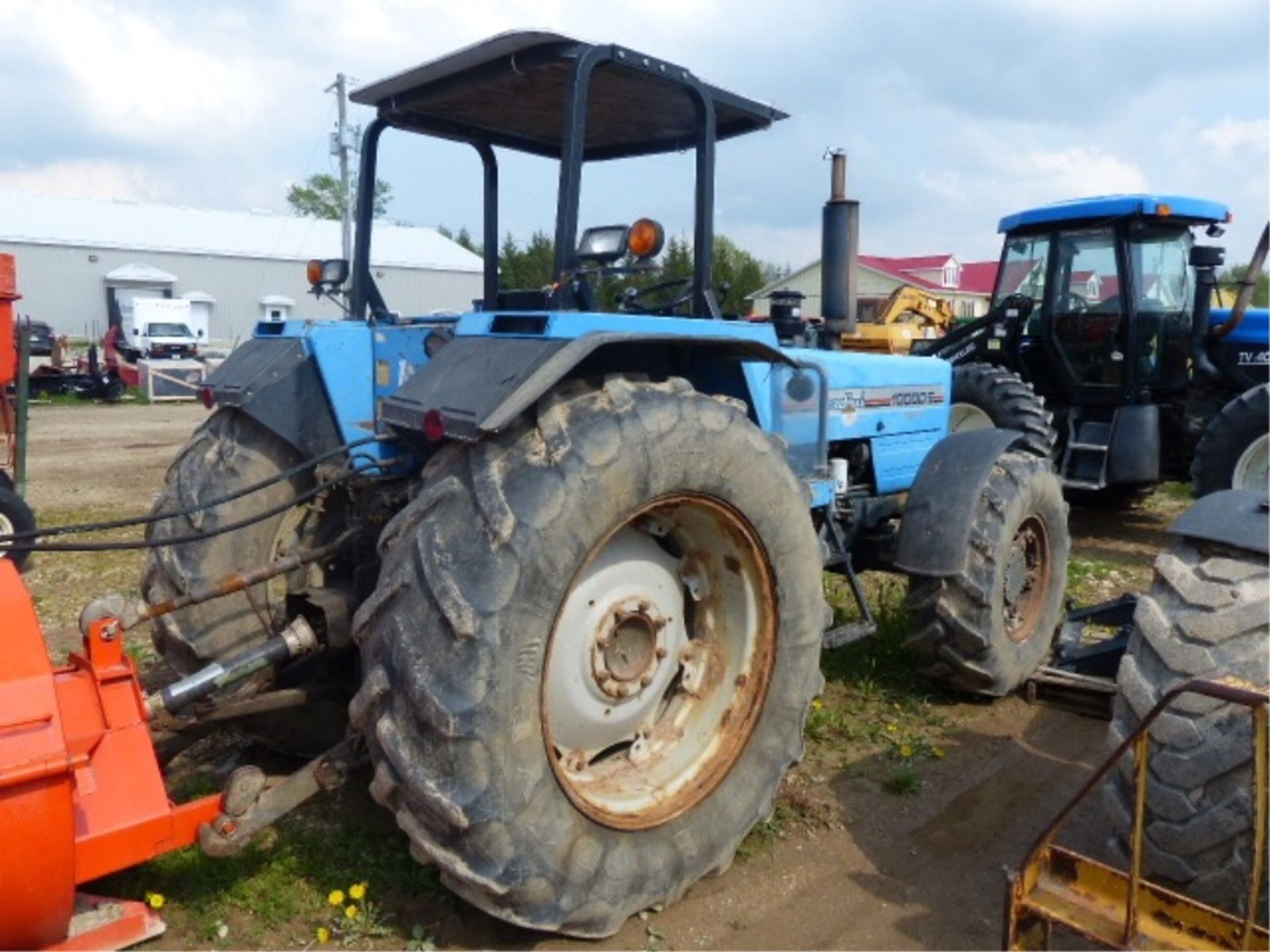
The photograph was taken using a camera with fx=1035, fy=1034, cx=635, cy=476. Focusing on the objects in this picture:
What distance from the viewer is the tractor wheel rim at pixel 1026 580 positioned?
459 cm

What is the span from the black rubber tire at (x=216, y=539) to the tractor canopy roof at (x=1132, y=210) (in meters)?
7.07

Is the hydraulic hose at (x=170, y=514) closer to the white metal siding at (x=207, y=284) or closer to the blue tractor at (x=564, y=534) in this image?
the blue tractor at (x=564, y=534)

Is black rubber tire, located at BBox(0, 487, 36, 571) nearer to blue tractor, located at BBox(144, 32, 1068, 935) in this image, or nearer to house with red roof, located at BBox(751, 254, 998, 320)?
blue tractor, located at BBox(144, 32, 1068, 935)

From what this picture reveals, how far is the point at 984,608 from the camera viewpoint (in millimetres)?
4281

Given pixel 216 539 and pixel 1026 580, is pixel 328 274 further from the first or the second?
pixel 1026 580

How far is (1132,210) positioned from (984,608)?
17.2 feet

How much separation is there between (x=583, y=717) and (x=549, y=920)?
22.0 inches

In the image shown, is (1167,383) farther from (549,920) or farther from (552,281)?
(549,920)

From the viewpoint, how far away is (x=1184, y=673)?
8.08ft

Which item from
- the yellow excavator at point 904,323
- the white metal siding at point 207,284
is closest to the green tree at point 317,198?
the white metal siding at point 207,284

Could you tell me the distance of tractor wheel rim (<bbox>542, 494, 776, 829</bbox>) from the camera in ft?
9.43

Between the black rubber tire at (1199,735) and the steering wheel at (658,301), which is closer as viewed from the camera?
the black rubber tire at (1199,735)

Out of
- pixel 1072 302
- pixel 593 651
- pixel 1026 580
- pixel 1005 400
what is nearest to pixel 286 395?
pixel 593 651

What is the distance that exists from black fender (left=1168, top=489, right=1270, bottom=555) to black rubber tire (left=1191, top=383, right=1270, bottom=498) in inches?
218
